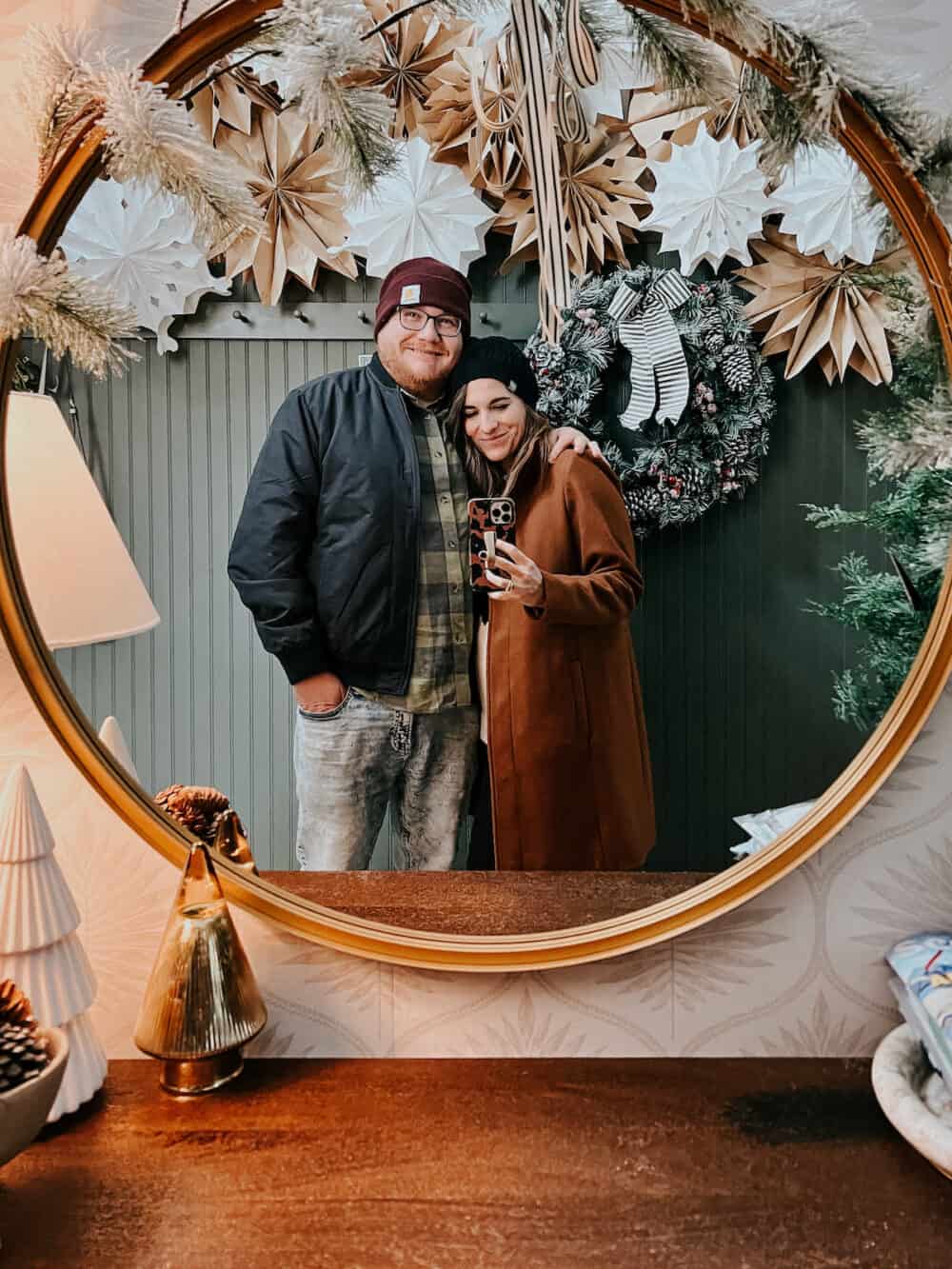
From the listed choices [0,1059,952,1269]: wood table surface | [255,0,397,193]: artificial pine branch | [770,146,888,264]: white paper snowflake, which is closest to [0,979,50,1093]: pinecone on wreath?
[0,1059,952,1269]: wood table surface

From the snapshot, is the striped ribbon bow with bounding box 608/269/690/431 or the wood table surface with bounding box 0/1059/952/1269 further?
the striped ribbon bow with bounding box 608/269/690/431

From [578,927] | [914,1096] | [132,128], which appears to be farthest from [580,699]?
[132,128]

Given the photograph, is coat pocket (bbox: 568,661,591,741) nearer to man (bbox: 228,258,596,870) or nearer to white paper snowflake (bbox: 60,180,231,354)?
man (bbox: 228,258,596,870)

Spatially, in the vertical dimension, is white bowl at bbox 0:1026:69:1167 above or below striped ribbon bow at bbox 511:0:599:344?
below

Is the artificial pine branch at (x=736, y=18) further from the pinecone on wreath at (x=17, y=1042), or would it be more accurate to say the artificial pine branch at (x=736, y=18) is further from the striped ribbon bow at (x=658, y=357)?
the pinecone on wreath at (x=17, y=1042)

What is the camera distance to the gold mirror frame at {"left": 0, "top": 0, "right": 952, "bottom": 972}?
2.60 feet

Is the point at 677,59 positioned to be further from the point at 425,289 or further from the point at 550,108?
the point at 425,289

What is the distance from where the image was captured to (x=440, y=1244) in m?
0.66

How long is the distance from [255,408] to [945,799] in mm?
770

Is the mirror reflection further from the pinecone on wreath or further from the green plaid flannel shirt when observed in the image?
the pinecone on wreath

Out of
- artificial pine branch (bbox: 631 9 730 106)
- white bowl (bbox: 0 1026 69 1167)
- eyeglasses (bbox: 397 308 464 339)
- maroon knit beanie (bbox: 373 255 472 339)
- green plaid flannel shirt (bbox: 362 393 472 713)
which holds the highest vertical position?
artificial pine branch (bbox: 631 9 730 106)

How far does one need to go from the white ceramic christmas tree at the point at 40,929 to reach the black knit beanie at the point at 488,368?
0.53m

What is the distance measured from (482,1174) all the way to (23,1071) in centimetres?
37

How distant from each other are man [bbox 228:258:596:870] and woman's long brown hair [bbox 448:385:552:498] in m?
0.01
